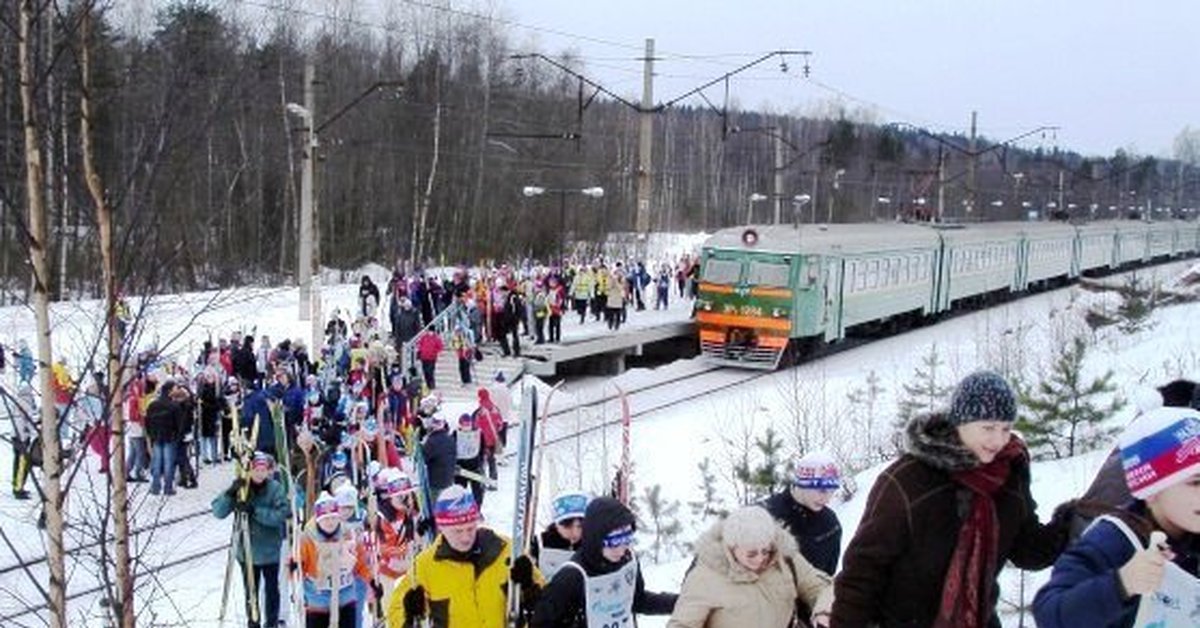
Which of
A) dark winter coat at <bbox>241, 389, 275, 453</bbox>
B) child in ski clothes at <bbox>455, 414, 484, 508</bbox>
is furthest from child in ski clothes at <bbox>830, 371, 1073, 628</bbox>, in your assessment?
child in ski clothes at <bbox>455, 414, 484, 508</bbox>

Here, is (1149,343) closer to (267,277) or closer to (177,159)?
(177,159)

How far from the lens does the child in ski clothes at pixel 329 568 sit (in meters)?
8.04

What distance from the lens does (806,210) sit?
83.8 m

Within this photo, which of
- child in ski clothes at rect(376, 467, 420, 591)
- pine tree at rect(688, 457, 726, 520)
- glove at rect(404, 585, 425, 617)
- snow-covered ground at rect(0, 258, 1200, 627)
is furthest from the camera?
pine tree at rect(688, 457, 726, 520)

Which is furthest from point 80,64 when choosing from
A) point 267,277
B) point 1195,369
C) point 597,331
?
point 267,277

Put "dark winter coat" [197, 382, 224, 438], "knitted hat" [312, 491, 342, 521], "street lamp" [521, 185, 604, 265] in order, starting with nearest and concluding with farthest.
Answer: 1. "knitted hat" [312, 491, 342, 521]
2. "dark winter coat" [197, 382, 224, 438]
3. "street lamp" [521, 185, 604, 265]

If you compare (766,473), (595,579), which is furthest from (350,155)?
(595,579)

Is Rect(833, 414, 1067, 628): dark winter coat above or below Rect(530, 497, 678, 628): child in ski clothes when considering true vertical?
above

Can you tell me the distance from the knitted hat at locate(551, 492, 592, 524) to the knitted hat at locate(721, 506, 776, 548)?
58.6 inches

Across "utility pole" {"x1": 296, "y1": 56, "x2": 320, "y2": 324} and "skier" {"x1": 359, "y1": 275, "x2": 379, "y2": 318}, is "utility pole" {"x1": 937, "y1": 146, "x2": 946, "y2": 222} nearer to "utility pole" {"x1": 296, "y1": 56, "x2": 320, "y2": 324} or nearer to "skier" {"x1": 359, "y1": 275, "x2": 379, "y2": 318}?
"skier" {"x1": 359, "y1": 275, "x2": 379, "y2": 318}

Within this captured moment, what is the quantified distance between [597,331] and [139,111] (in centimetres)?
2210

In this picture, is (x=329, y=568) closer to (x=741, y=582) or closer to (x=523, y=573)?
(x=523, y=573)

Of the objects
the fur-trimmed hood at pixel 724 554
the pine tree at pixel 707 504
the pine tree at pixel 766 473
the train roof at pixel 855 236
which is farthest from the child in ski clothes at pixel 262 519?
the train roof at pixel 855 236

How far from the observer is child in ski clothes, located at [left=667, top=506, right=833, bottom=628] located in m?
4.36
